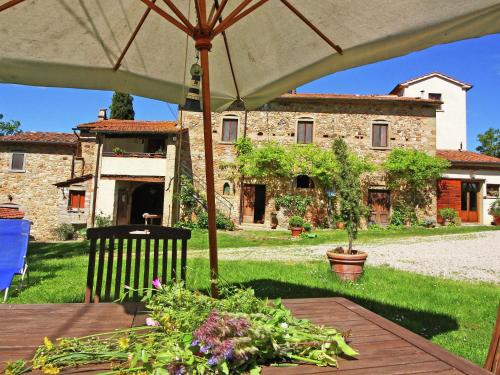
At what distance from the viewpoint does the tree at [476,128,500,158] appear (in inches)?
1486

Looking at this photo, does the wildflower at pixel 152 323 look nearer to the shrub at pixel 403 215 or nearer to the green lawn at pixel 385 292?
the green lawn at pixel 385 292

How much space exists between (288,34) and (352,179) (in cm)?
391

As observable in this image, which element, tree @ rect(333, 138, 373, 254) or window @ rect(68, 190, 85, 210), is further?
window @ rect(68, 190, 85, 210)

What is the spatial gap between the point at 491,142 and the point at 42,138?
43604 mm

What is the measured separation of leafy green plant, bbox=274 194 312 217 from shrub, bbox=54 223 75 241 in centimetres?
975

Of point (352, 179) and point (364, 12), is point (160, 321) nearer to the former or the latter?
point (364, 12)

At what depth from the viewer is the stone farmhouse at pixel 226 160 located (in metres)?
15.3

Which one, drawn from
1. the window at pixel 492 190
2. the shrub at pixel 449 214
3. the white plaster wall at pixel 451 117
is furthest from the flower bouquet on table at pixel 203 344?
the white plaster wall at pixel 451 117

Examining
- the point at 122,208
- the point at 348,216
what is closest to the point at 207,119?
the point at 348,216

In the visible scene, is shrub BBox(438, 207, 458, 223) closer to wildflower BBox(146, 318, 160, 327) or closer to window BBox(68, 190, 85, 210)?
window BBox(68, 190, 85, 210)

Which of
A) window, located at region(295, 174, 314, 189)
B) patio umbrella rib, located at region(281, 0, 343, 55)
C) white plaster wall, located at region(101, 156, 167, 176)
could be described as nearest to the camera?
patio umbrella rib, located at region(281, 0, 343, 55)

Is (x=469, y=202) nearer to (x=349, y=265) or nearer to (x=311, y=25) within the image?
(x=349, y=265)

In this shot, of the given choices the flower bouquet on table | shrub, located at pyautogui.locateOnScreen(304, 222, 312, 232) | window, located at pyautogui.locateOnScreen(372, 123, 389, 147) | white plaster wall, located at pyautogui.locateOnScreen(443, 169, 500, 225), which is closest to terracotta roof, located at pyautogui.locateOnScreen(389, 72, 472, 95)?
window, located at pyautogui.locateOnScreen(372, 123, 389, 147)

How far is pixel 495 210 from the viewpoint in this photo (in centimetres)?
1606
